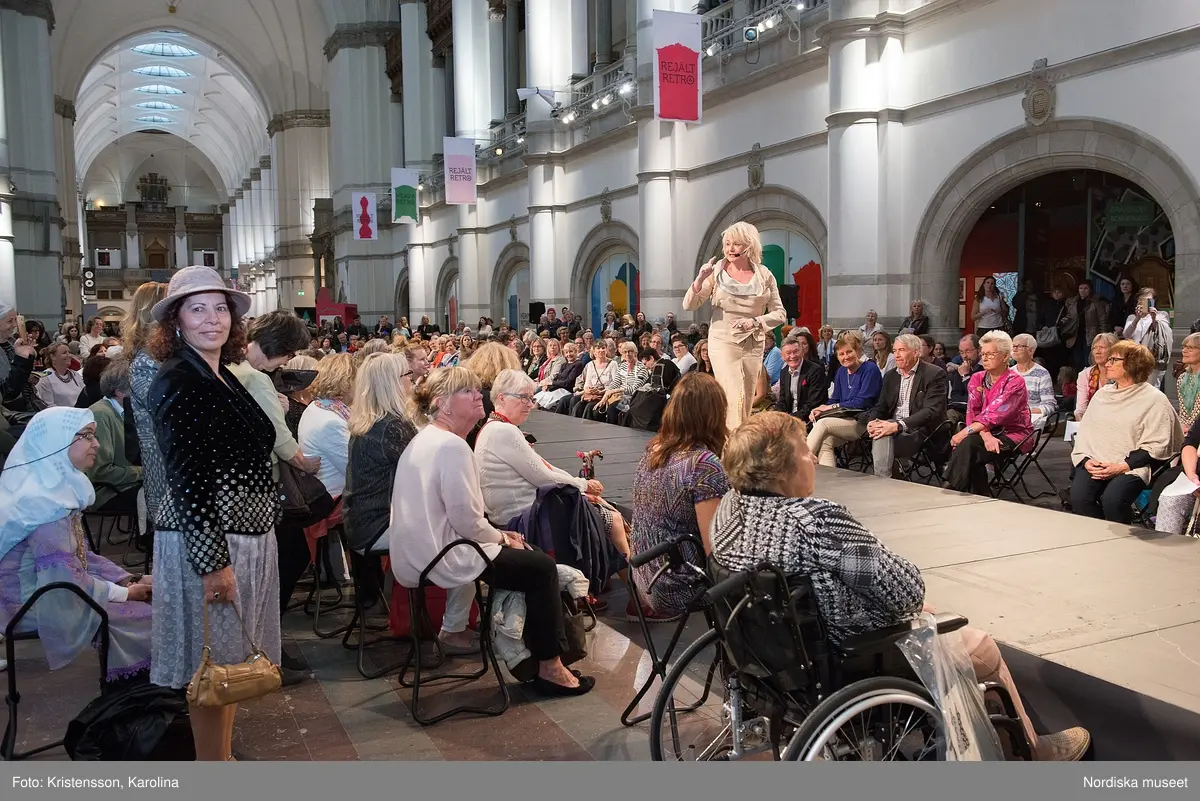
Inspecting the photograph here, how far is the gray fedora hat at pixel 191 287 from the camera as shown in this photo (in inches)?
124

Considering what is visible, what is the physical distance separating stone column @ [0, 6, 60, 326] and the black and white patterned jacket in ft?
98.1

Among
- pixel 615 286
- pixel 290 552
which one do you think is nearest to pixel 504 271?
pixel 615 286

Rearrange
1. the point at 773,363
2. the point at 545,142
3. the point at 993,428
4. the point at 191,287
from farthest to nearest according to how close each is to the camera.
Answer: the point at 545,142, the point at 773,363, the point at 993,428, the point at 191,287

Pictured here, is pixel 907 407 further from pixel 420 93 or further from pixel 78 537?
pixel 420 93

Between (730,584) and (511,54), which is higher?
(511,54)

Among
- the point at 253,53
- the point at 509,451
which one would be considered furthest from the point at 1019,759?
the point at 253,53

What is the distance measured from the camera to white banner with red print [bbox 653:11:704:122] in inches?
562

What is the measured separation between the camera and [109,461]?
249 inches

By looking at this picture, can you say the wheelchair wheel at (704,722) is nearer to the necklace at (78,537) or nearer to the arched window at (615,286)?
the necklace at (78,537)

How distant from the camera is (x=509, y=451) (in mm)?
4949

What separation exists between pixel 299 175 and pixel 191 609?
1869 inches

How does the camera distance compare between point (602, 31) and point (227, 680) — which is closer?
point (227, 680)

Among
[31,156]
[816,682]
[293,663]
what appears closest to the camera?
[816,682]

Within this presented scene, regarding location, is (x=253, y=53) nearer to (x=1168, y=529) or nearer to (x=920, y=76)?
(x=920, y=76)
